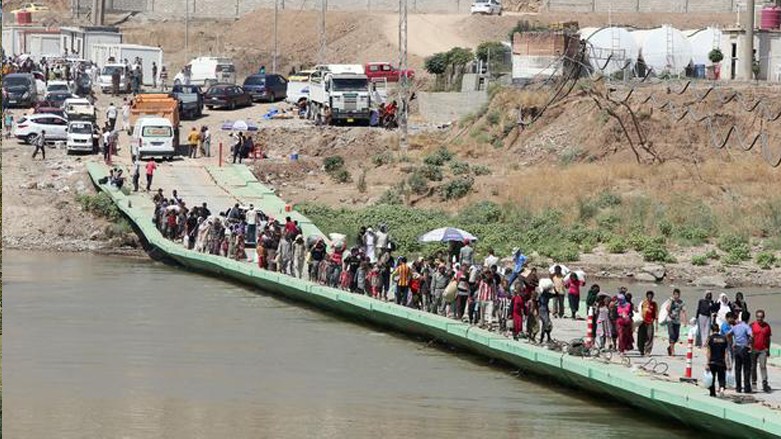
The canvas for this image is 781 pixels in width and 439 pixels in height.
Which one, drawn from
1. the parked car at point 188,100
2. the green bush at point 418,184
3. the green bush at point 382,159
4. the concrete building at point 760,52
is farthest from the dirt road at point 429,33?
the green bush at point 418,184

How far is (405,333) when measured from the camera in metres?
38.1

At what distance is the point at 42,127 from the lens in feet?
203

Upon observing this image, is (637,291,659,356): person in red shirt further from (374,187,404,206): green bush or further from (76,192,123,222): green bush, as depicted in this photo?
(374,187,404,206): green bush

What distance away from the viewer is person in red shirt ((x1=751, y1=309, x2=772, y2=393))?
2745cm

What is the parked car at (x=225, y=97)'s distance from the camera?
238ft

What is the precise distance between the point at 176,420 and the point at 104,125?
3865 centimetres

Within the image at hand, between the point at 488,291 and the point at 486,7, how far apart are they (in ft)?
231

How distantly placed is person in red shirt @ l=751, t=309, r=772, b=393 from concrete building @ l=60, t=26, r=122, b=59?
204 feet

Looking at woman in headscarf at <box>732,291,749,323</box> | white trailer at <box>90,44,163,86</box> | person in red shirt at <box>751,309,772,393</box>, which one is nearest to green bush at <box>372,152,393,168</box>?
white trailer at <box>90,44,163,86</box>

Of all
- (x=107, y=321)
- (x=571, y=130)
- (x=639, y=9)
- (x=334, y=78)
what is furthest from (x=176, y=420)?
(x=639, y=9)

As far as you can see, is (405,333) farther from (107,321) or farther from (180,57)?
(180,57)

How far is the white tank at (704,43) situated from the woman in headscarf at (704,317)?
43522mm

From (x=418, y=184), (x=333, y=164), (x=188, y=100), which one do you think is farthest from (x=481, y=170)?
(x=188, y=100)

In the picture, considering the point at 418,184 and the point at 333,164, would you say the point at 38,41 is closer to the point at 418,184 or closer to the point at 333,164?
the point at 333,164
